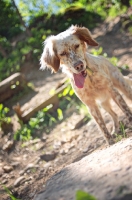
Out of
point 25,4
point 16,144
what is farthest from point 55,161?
point 25,4

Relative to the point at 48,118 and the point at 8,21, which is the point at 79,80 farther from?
the point at 8,21

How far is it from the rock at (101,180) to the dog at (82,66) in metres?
1.58

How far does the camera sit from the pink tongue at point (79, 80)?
389cm

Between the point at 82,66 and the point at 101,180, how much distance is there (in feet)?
6.74

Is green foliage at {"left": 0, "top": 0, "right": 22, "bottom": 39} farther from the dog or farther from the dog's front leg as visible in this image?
the dog's front leg

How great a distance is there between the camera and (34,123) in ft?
23.3

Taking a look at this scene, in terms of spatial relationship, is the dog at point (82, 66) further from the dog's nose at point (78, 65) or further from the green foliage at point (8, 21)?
the green foliage at point (8, 21)

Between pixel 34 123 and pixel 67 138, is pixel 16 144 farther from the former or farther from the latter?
pixel 67 138

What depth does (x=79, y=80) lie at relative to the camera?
3.91m

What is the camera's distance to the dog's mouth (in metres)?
3.88

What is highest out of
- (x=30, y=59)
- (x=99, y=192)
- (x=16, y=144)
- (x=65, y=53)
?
(x=65, y=53)

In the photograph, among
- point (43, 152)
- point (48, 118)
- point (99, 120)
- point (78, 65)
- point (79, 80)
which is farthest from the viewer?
point (48, 118)

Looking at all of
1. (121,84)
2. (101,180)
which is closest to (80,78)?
(121,84)

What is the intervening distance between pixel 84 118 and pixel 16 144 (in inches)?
76.8
